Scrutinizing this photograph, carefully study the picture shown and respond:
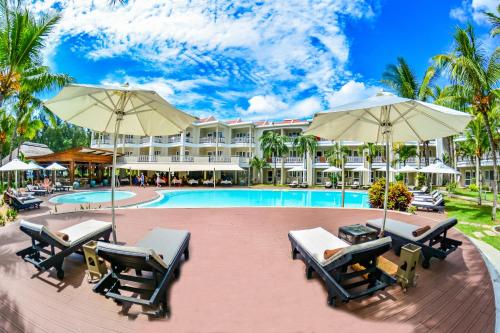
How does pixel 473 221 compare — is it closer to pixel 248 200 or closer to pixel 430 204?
pixel 430 204

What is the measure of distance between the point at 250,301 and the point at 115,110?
195 inches

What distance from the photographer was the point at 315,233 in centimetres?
556

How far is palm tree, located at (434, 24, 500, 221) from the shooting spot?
383 inches

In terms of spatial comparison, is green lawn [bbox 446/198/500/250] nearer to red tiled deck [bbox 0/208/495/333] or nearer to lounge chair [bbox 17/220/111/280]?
red tiled deck [bbox 0/208/495/333]

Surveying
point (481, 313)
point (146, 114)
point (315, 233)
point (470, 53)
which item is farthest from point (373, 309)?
point (470, 53)

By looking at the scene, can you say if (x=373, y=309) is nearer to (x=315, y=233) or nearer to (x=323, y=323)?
(x=323, y=323)

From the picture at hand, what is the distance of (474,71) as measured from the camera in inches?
380

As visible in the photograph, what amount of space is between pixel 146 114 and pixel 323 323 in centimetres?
638

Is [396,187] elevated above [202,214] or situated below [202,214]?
above

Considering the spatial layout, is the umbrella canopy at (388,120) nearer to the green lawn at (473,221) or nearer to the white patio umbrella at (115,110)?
the white patio umbrella at (115,110)

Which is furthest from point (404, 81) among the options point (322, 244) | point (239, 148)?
point (239, 148)

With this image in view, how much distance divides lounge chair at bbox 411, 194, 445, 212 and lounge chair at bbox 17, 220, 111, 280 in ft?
48.6

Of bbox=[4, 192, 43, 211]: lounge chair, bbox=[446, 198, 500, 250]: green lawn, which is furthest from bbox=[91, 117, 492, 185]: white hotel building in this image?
bbox=[4, 192, 43, 211]: lounge chair

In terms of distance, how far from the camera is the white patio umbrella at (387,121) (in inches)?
185
